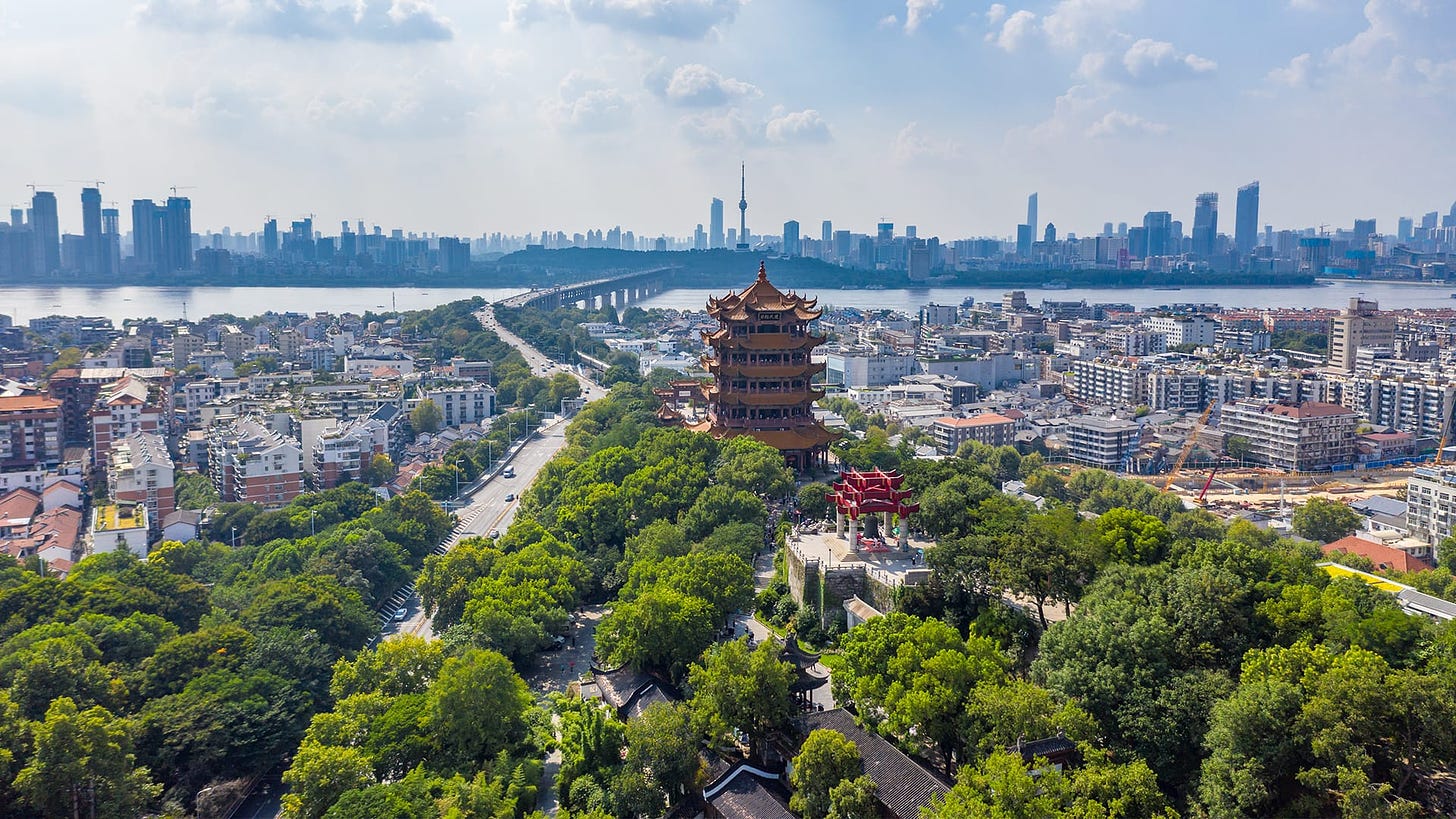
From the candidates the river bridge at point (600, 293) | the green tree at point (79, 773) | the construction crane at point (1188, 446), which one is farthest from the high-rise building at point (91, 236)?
the green tree at point (79, 773)

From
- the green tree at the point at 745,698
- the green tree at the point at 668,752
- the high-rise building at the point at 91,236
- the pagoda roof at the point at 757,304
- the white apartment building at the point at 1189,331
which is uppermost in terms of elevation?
the high-rise building at the point at 91,236

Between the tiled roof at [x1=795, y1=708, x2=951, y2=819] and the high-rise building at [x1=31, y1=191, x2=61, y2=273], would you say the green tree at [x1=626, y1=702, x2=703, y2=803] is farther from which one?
the high-rise building at [x1=31, y1=191, x2=61, y2=273]

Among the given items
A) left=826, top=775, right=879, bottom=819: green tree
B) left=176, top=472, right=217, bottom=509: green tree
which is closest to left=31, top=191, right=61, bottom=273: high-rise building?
left=176, top=472, right=217, bottom=509: green tree

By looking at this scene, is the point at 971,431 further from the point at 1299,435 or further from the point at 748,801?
the point at 748,801

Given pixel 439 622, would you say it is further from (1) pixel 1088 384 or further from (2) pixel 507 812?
(1) pixel 1088 384

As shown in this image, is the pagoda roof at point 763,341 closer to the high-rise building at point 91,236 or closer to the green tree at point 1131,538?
the green tree at point 1131,538

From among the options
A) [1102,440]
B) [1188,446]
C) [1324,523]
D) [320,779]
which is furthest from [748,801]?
[1188,446]

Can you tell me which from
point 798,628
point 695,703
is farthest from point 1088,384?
point 695,703
